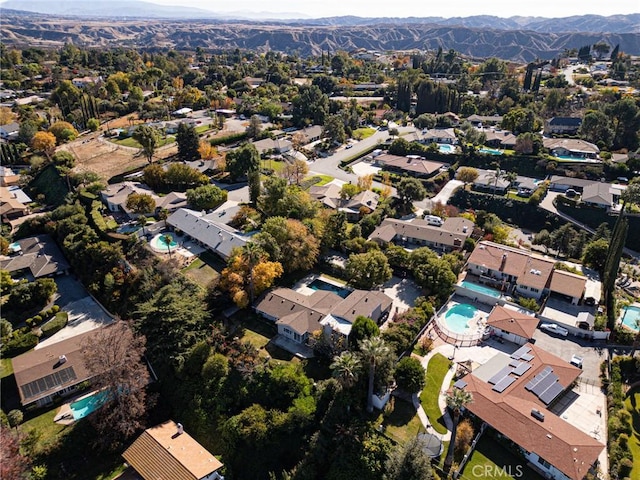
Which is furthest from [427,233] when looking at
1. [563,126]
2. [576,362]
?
[563,126]

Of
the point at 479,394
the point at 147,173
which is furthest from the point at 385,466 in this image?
the point at 147,173

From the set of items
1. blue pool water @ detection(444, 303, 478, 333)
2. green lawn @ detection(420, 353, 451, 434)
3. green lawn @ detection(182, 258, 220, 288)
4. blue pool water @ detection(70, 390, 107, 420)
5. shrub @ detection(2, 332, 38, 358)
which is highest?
green lawn @ detection(182, 258, 220, 288)

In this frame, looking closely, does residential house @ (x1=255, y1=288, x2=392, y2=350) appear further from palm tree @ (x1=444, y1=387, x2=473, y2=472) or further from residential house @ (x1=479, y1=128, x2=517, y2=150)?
residential house @ (x1=479, y1=128, x2=517, y2=150)

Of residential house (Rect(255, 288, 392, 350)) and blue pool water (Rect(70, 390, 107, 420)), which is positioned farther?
residential house (Rect(255, 288, 392, 350))

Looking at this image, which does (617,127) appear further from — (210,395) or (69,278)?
(69,278)

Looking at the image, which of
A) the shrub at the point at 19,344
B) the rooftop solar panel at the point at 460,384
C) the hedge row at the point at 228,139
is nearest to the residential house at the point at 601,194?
the rooftop solar panel at the point at 460,384

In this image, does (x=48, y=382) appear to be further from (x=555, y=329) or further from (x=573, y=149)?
(x=573, y=149)

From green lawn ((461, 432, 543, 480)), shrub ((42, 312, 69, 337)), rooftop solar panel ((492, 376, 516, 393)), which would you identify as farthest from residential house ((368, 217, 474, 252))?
shrub ((42, 312, 69, 337))
